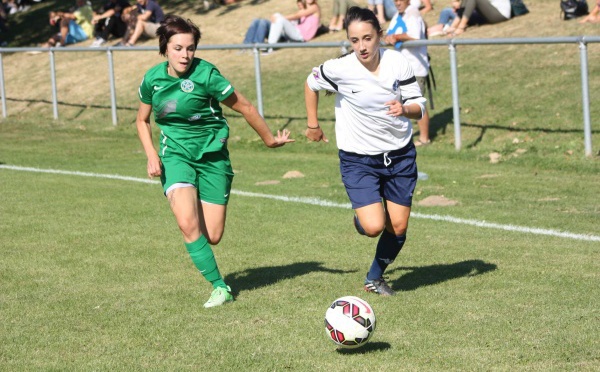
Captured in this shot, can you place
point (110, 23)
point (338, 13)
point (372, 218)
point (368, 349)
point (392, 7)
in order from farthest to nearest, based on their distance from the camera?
point (110, 23), point (338, 13), point (392, 7), point (372, 218), point (368, 349)

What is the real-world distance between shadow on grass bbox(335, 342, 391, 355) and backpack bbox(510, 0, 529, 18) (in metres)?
15.4

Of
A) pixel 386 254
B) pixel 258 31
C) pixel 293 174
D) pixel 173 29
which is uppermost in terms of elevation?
pixel 173 29

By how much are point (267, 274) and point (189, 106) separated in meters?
1.75

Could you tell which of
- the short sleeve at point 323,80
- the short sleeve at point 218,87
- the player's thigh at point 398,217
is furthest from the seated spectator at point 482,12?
the short sleeve at point 218,87

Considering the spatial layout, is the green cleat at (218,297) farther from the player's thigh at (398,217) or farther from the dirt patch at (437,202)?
the dirt patch at (437,202)

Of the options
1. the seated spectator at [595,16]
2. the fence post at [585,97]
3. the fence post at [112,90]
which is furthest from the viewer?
the fence post at [112,90]

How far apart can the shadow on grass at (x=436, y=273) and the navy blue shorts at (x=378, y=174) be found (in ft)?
2.45

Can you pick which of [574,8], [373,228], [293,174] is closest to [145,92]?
[373,228]

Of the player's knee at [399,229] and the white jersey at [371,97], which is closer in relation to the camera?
the white jersey at [371,97]

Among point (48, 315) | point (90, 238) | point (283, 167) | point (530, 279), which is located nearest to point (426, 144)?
point (283, 167)

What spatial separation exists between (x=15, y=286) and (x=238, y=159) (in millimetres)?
8282

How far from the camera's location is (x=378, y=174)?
734 centimetres

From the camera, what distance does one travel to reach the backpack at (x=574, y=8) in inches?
744

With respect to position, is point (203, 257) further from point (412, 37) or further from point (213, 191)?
point (412, 37)
